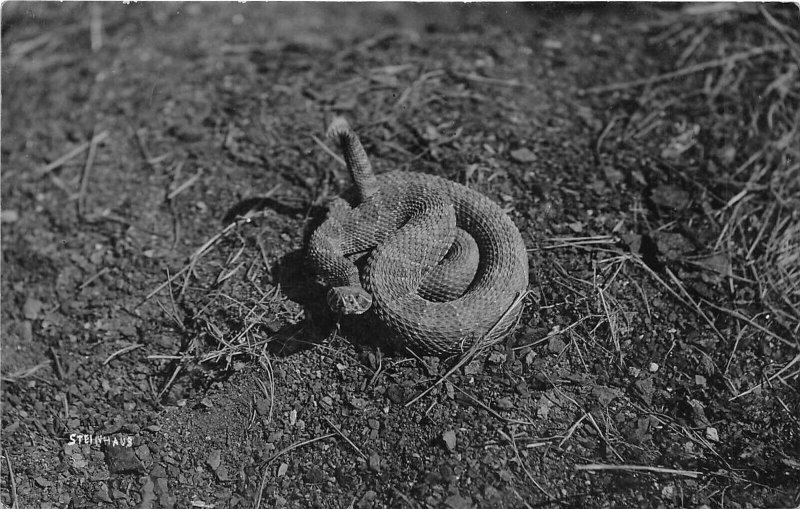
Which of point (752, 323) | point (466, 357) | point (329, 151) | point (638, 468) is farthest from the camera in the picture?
point (329, 151)

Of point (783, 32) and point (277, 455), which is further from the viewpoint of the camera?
point (783, 32)

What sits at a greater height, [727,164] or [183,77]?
[183,77]

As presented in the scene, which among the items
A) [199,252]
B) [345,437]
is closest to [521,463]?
[345,437]

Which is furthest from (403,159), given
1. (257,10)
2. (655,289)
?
(257,10)

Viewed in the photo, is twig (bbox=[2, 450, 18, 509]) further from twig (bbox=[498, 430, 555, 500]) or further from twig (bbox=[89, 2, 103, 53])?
twig (bbox=[89, 2, 103, 53])

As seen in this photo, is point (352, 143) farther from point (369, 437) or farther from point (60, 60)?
point (60, 60)

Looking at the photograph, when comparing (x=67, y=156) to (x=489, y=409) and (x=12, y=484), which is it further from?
(x=489, y=409)

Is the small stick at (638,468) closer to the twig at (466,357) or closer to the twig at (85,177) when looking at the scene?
the twig at (466,357)
